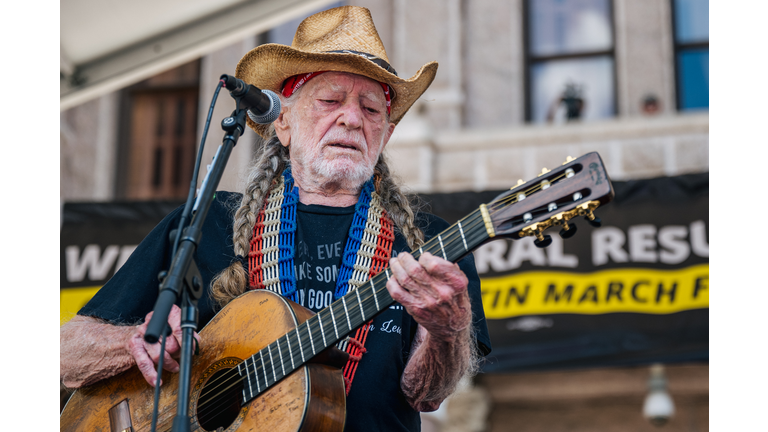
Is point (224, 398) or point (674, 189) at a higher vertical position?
point (674, 189)

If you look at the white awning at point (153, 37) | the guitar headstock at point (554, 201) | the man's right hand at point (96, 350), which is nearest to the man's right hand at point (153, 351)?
the man's right hand at point (96, 350)

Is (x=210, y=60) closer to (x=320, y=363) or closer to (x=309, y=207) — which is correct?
(x=309, y=207)

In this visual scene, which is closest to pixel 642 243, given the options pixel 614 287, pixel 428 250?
pixel 614 287

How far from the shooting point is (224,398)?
2232mm

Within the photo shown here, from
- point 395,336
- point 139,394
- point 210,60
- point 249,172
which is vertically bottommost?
point 139,394

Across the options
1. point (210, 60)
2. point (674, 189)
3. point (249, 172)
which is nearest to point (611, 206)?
point (674, 189)

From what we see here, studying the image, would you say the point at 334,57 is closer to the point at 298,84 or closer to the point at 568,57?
the point at 298,84

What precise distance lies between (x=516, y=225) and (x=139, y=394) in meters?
1.23

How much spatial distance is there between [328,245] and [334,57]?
638mm

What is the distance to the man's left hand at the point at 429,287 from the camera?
6.30ft

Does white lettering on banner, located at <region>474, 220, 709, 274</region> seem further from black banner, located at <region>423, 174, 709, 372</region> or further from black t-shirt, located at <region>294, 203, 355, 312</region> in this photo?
black t-shirt, located at <region>294, 203, 355, 312</region>

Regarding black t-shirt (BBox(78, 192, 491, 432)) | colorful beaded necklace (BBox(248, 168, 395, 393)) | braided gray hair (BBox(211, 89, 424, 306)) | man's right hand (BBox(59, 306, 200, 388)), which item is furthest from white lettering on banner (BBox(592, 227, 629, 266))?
man's right hand (BBox(59, 306, 200, 388))

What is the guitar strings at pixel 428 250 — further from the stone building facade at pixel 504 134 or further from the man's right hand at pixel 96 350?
the stone building facade at pixel 504 134
